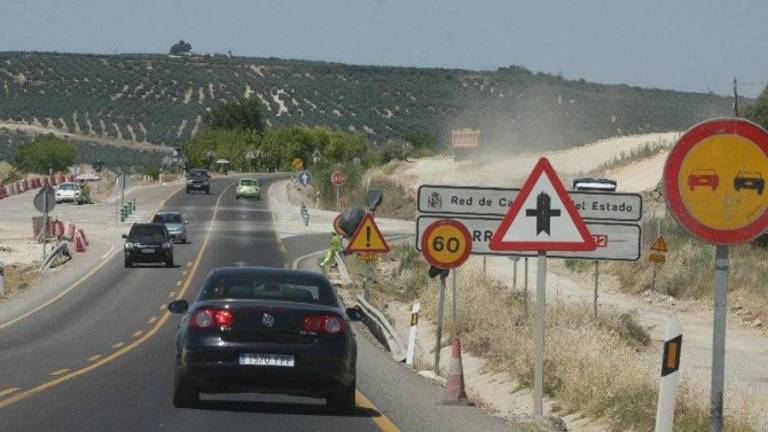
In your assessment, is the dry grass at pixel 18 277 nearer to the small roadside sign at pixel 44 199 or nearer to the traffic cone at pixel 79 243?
the small roadside sign at pixel 44 199

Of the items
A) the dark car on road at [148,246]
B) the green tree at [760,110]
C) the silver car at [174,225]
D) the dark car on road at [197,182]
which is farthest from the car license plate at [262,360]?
the dark car on road at [197,182]

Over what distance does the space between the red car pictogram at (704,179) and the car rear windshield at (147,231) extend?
44187 millimetres

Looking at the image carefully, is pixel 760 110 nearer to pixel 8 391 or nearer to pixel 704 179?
pixel 8 391

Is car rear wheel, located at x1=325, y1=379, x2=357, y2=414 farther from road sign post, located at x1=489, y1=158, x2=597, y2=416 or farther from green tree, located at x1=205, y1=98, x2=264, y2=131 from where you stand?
green tree, located at x1=205, y1=98, x2=264, y2=131

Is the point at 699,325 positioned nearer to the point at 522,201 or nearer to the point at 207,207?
the point at 522,201

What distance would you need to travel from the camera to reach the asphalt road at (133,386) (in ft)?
47.1

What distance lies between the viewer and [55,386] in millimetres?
17672

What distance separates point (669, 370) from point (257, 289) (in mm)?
6134

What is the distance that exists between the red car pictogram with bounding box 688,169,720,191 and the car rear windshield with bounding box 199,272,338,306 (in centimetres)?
726

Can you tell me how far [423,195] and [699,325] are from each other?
74.3 feet

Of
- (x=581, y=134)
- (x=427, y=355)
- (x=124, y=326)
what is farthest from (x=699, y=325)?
(x=581, y=134)

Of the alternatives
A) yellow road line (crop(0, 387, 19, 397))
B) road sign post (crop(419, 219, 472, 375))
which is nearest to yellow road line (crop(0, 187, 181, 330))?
yellow road line (crop(0, 387, 19, 397))

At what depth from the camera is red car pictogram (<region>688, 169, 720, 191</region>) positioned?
8.48m

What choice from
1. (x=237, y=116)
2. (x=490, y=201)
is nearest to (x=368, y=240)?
(x=490, y=201)
